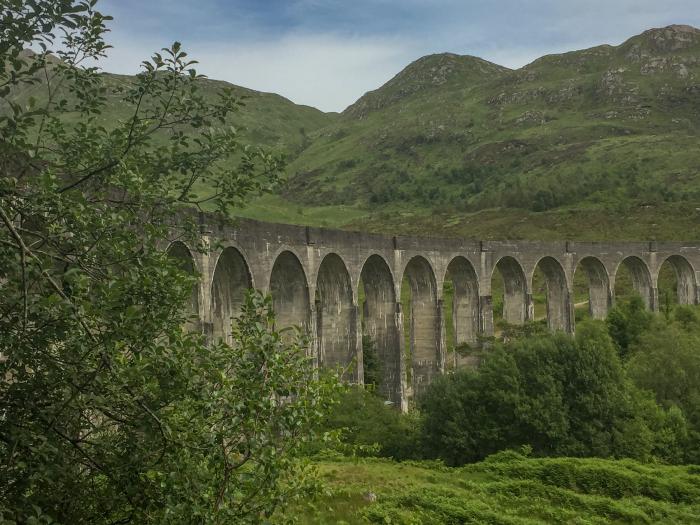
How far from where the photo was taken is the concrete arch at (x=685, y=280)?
4800 cm

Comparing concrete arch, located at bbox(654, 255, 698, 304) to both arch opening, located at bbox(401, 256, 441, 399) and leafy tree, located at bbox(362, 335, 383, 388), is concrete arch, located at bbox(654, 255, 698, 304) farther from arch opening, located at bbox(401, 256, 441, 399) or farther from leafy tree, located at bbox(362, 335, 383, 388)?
leafy tree, located at bbox(362, 335, 383, 388)

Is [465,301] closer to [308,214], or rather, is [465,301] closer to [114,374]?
[114,374]

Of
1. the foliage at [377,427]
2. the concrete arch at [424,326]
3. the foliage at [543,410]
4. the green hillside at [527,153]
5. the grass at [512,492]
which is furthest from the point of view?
the green hillside at [527,153]

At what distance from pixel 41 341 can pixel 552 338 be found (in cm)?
2138

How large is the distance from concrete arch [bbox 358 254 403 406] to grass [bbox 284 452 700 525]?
36.1 ft

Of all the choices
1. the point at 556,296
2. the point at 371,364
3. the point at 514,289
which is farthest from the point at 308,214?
the point at 371,364

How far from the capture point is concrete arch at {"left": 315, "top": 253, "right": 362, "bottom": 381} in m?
28.3

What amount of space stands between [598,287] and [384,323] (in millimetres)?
20810

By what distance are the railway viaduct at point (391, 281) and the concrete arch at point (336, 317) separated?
4 cm

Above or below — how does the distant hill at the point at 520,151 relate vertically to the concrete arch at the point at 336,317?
above

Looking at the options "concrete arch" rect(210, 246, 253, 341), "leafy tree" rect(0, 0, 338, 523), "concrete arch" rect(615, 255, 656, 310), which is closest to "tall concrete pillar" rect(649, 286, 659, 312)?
"concrete arch" rect(615, 255, 656, 310)

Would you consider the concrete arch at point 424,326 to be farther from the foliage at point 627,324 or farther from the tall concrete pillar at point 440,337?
the foliage at point 627,324

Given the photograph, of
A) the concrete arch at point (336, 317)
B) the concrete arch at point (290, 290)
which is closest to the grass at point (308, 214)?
the concrete arch at point (336, 317)

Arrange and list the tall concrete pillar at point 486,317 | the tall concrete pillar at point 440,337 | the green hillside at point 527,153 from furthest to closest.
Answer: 1. the green hillside at point 527,153
2. the tall concrete pillar at point 486,317
3. the tall concrete pillar at point 440,337
